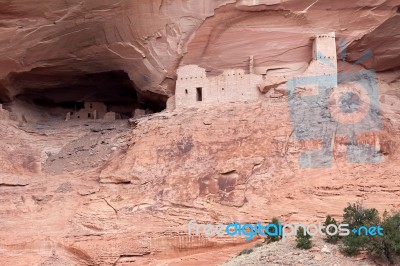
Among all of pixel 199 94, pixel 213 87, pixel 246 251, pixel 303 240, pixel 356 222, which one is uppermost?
pixel 213 87

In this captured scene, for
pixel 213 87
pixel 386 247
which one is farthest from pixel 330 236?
pixel 213 87

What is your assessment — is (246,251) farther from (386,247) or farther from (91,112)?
(91,112)

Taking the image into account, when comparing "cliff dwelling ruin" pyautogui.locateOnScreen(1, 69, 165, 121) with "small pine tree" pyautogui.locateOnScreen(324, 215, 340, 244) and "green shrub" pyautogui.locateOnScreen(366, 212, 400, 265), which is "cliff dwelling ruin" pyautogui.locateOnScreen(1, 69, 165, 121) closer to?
"small pine tree" pyautogui.locateOnScreen(324, 215, 340, 244)

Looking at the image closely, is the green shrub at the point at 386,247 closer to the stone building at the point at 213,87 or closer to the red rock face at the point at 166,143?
the red rock face at the point at 166,143

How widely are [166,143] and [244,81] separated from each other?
248 cm

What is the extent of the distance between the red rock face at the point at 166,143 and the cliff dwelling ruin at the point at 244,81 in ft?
1.08

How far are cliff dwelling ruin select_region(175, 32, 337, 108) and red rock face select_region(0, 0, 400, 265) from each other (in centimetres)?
33

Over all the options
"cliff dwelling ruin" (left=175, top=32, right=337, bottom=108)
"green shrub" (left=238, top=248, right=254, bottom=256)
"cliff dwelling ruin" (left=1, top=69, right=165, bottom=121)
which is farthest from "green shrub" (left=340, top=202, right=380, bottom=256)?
"cliff dwelling ruin" (left=1, top=69, right=165, bottom=121)

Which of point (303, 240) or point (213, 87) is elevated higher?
point (213, 87)

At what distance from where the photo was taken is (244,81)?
1717cm

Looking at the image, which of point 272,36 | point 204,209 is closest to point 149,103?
point 272,36

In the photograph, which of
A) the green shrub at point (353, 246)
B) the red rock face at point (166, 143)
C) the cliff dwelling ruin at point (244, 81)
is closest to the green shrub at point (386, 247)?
the green shrub at point (353, 246)

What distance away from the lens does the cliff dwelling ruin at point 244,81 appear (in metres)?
17.0

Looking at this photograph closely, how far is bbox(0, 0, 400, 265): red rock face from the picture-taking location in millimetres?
15008
